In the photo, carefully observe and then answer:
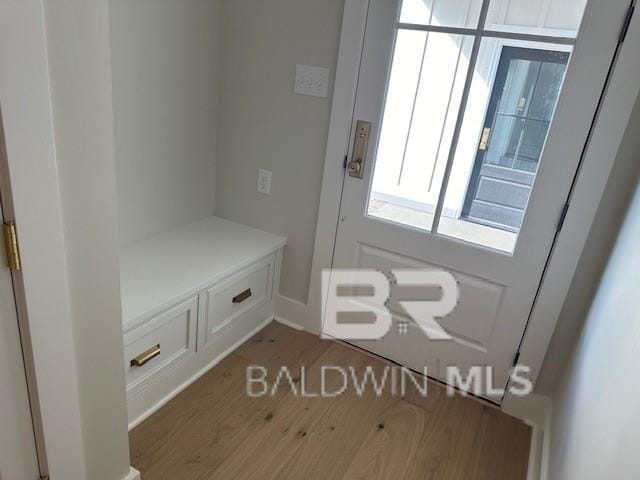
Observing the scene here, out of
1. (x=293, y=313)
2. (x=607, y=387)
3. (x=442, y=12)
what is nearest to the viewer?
(x=607, y=387)

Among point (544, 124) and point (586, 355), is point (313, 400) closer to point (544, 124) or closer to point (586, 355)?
point (586, 355)

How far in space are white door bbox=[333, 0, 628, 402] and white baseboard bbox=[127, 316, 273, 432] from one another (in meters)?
0.64

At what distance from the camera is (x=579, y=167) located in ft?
5.33

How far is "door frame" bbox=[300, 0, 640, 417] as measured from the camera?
1498 mm

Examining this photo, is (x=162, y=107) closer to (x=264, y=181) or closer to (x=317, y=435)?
(x=264, y=181)

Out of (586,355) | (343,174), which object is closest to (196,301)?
(343,174)

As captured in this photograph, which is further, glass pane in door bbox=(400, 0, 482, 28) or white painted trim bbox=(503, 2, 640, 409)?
glass pane in door bbox=(400, 0, 482, 28)

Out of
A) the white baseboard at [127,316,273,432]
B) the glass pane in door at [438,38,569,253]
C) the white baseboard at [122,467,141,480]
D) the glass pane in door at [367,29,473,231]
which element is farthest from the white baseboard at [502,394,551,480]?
the white baseboard at [122,467,141,480]

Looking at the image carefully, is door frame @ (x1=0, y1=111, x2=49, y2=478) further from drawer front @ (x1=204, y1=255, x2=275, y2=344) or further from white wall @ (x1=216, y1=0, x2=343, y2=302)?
white wall @ (x1=216, y1=0, x2=343, y2=302)

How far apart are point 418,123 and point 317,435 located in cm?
129

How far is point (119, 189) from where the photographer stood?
6.35 feet

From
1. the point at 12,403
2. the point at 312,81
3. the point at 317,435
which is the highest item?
the point at 312,81

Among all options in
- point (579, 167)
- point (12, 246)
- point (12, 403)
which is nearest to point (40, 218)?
point (12, 246)

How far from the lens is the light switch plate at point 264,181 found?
229 cm
